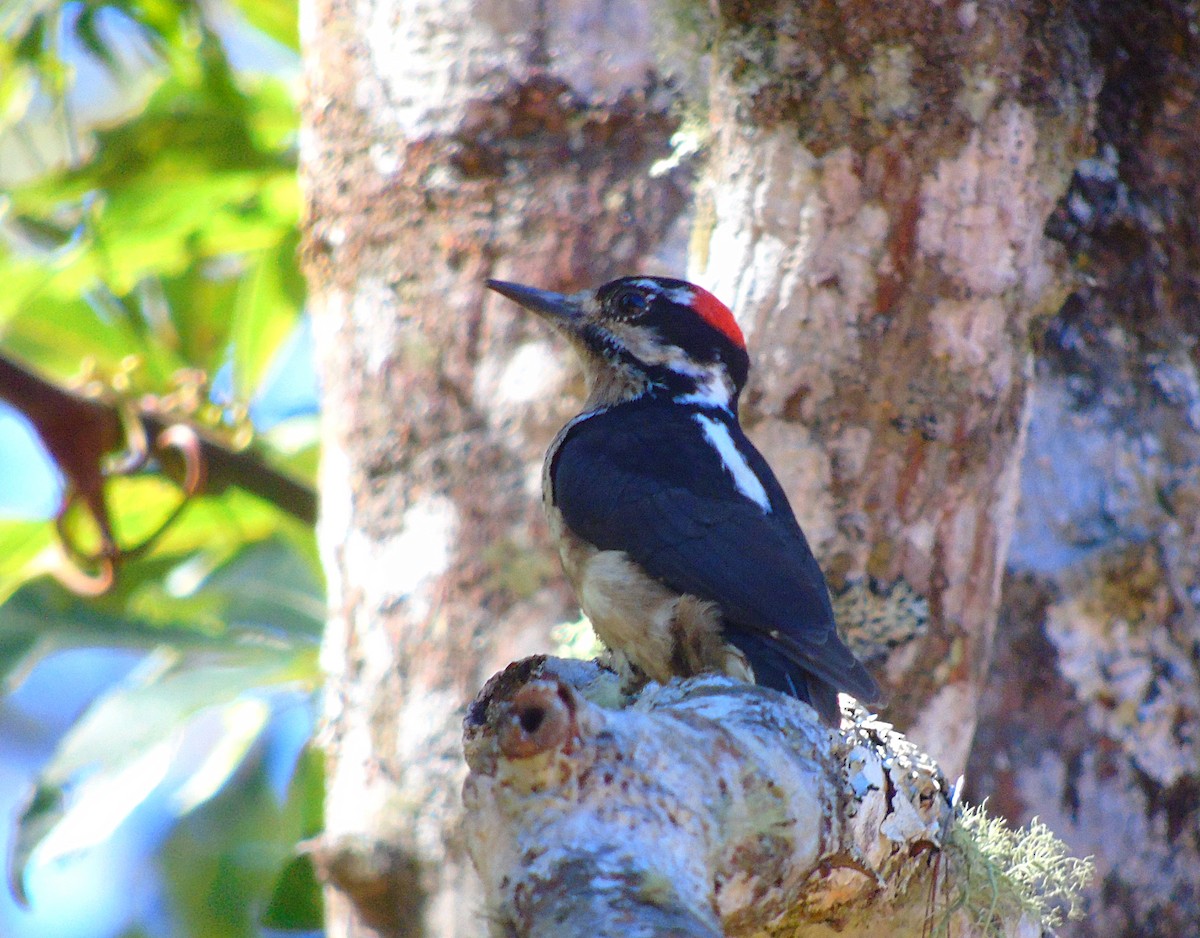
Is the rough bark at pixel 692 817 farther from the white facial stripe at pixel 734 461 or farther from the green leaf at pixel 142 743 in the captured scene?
the green leaf at pixel 142 743

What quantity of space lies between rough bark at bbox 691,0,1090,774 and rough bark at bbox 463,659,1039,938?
3.03 feet

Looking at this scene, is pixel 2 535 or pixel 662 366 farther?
pixel 2 535

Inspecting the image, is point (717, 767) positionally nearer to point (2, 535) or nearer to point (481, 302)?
point (481, 302)

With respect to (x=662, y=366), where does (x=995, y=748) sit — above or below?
below

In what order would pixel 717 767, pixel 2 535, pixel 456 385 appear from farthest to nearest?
pixel 2 535
pixel 456 385
pixel 717 767

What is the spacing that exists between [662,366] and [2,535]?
283 cm

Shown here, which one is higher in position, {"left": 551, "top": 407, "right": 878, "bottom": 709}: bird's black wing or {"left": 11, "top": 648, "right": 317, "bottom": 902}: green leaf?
{"left": 551, "top": 407, "right": 878, "bottom": 709}: bird's black wing

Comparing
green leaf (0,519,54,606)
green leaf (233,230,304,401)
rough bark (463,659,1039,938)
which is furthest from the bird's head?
green leaf (0,519,54,606)

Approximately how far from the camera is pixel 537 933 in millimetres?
1474

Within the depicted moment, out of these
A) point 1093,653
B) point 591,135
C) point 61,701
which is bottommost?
point 61,701

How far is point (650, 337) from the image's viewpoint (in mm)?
3537

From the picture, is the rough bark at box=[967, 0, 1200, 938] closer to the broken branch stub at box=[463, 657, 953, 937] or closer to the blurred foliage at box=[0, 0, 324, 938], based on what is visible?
the broken branch stub at box=[463, 657, 953, 937]

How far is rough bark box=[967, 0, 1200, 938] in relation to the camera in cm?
352

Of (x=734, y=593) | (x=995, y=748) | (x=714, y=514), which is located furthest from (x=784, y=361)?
(x=995, y=748)
